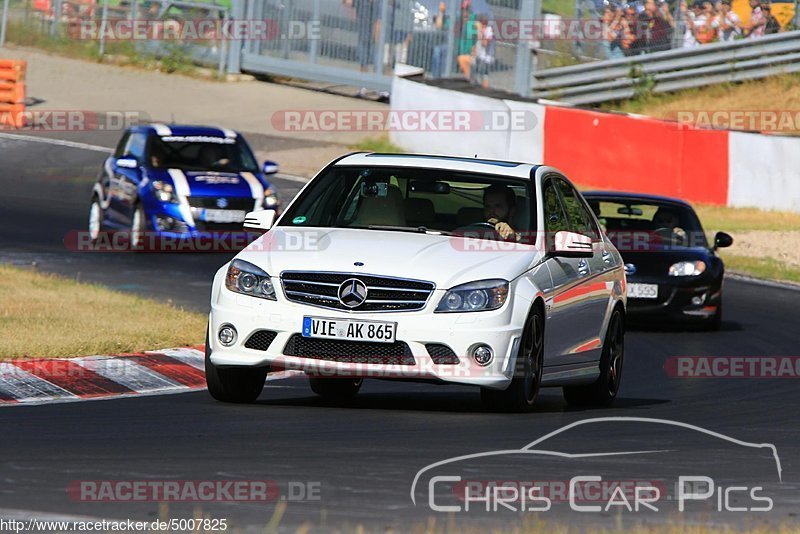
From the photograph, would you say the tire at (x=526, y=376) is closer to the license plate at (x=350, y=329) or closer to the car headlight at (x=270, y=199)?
the license plate at (x=350, y=329)

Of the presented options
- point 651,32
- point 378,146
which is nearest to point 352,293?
point 378,146

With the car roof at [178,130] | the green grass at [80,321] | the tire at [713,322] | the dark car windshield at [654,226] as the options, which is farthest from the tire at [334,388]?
the car roof at [178,130]

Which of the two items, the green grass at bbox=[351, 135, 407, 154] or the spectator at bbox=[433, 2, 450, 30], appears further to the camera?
the spectator at bbox=[433, 2, 450, 30]

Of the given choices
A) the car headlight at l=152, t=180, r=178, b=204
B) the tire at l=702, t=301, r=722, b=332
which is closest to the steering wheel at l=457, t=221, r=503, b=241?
the tire at l=702, t=301, r=722, b=332

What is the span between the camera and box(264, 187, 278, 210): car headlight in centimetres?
2045

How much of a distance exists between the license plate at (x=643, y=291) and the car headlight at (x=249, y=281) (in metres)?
7.58

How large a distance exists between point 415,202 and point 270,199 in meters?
10.5

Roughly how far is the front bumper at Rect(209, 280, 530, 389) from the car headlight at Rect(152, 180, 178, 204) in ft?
35.3

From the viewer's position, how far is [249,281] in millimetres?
9406

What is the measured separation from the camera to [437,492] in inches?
271

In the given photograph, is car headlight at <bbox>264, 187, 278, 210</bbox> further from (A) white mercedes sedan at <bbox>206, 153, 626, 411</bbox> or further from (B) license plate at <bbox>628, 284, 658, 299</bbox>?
(A) white mercedes sedan at <bbox>206, 153, 626, 411</bbox>

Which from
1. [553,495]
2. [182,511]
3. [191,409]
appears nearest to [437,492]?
[553,495]

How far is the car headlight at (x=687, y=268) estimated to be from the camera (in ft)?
54.3

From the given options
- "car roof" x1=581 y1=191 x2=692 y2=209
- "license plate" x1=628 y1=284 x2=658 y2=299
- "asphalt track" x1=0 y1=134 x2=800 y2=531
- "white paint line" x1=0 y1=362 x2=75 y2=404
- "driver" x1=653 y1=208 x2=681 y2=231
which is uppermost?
"car roof" x1=581 y1=191 x2=692 y2=209
